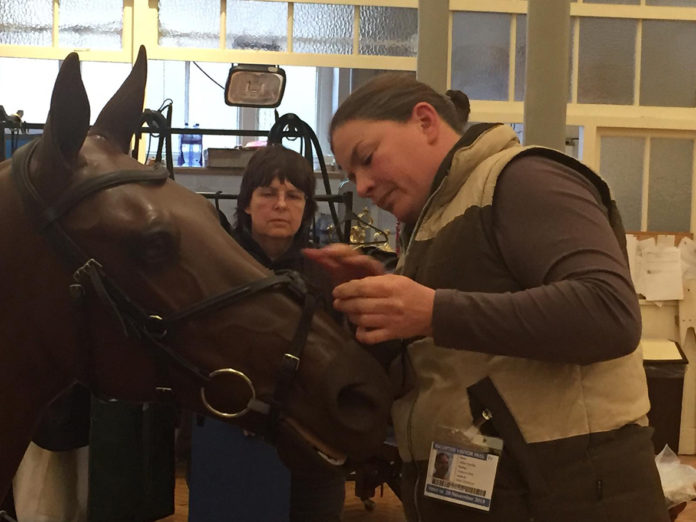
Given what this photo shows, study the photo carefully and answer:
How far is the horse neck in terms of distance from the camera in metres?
1.04

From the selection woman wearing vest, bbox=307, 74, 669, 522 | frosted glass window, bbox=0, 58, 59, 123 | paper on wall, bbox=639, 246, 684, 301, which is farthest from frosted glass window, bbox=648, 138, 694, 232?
woman wearing vest, bbox=307, 74, 669, 522

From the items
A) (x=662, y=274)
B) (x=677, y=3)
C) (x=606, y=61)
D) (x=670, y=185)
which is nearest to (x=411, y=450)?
(x=662, y=274)

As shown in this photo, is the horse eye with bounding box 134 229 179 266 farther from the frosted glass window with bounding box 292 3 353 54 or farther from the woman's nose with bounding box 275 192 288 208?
the frosted glass window with bounding box 292 3 353 54

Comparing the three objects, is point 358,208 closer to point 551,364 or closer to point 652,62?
point 652,62

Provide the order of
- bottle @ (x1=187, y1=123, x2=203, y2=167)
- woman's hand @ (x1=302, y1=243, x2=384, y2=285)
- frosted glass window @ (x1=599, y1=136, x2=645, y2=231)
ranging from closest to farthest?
woman's hand @ (x1=302, y1=243, x2=384, y2=285), frosted glass window @ (x1=599, y1=136, x2=645, y2=231), bottle @ (x1=187, y1=123, x2=203, y2=167)

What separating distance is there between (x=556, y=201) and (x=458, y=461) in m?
0.34

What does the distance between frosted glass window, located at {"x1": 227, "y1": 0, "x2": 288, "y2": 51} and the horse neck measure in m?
3.08

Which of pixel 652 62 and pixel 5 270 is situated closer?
pixel 5 270

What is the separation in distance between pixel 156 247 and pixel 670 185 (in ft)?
13.0

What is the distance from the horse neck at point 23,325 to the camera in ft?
3.41

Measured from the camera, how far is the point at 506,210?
0.95m

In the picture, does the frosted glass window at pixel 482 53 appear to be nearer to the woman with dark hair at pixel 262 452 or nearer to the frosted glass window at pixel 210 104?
the frosted glass window at pixel 210 104

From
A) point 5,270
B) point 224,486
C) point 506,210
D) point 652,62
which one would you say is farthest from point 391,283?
point 652,62

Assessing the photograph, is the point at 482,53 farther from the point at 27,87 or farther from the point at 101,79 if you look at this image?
the point at 27,87
